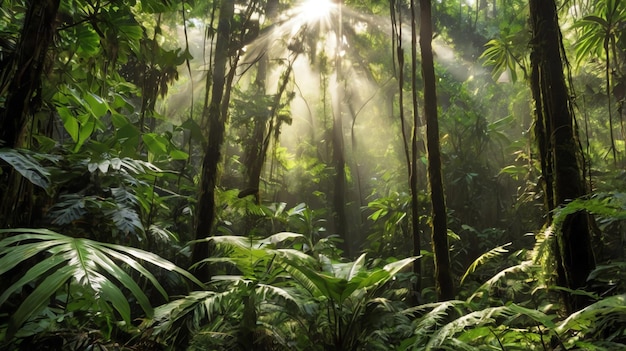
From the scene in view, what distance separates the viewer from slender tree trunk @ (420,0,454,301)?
356 cm

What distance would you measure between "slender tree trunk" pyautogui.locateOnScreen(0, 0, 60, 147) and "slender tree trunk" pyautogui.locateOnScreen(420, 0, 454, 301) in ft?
9.46

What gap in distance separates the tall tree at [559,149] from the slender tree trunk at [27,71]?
3.37 meters

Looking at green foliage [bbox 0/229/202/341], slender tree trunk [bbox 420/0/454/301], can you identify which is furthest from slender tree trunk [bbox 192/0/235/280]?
green foliage [bbox 0/229/202/341]

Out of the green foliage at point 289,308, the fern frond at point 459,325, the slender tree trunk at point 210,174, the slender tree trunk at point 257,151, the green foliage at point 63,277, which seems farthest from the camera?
the slender tree trunk at point 257,151

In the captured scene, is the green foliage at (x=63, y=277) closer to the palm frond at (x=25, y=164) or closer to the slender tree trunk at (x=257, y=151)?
the palm frond at (x=25, y=164)

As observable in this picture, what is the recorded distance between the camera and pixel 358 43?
9531 mm

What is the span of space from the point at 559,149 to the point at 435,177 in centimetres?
97

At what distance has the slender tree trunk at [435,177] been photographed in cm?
356

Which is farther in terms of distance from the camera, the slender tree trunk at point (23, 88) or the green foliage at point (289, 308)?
the green foliage at point (289, 308)

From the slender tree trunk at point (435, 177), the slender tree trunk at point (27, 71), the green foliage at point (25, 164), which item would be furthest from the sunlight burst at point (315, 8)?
the green foliage at point (25, 164)

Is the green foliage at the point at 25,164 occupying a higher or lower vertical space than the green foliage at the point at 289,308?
higher

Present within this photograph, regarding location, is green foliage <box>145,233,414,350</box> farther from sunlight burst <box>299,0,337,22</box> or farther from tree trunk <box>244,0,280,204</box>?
sunlight burst <box>299,0,337,22</box>

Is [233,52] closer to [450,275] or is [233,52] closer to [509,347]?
[450,275]

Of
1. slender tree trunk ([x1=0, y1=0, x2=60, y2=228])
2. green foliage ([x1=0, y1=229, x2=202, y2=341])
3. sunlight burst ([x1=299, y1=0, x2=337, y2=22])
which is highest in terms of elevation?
sunlight burst ([x1=299, y1=0, x2=337, y2=22])
